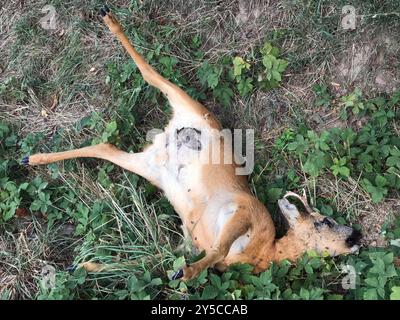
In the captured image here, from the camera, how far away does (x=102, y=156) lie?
4539mm

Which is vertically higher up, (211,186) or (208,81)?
(208,81)

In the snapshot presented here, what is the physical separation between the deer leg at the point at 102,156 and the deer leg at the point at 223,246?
0.96 meters

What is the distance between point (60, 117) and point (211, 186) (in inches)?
64.6

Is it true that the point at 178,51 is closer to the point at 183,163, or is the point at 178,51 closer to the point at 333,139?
the point at 183,163

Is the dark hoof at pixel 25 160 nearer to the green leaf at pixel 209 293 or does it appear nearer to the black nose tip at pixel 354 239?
the green leaf at pixel 209 293

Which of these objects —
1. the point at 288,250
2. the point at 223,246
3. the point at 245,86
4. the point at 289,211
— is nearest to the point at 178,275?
the point at 223,246

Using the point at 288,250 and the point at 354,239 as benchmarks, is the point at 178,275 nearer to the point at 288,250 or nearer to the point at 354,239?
the point at 288,250

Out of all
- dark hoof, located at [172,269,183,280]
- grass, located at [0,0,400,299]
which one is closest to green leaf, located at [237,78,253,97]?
grass, located at [0,0,400,299]

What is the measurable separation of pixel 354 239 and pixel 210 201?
3.55 ft

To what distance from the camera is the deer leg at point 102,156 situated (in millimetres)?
4484

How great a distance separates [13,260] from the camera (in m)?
4.17

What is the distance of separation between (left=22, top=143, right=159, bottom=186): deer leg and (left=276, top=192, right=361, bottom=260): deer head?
1.27 meters
